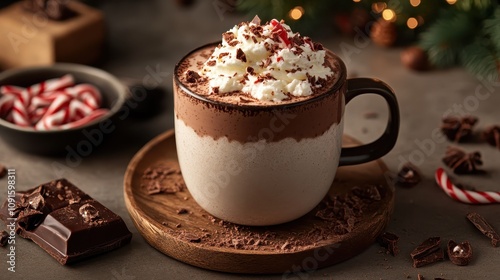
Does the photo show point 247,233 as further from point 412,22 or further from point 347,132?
point 412,22

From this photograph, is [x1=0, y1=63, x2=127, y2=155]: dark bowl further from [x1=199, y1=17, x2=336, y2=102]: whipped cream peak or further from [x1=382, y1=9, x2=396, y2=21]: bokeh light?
[x1=382, y1=9, x2=396, y2=21]: bokeh light

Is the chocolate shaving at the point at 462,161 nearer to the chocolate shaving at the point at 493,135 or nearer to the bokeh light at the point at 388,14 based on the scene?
the chocolate shaving at the point at 493,135

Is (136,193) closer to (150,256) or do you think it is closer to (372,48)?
(150,256)

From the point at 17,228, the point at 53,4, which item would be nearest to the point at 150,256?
the point at 17,228

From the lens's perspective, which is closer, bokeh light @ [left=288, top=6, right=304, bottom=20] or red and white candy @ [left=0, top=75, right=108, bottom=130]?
red and white candy @ [left=0, top=75, right=108, bottom=130]

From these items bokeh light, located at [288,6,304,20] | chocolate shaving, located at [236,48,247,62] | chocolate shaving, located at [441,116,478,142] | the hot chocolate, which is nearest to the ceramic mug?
the hot chocolate

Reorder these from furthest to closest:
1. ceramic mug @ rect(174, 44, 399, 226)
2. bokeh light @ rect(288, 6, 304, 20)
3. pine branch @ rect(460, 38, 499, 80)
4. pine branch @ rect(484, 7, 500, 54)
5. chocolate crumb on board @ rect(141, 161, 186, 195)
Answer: bokeh light @ rect(288, 6, 304, 20)
pine branch @ rect(460, 38, 499, 80)
pine branch @ rect(484, 7, 500, 54)
chocolate crumb on board @ rect(141, 161, 186, 195)
ceramic mug @ rect(174, 44, 399, 226)

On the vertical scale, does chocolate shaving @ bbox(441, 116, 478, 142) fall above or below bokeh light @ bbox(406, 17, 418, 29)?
below

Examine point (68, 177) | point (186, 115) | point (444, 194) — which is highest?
point (186, 115)
